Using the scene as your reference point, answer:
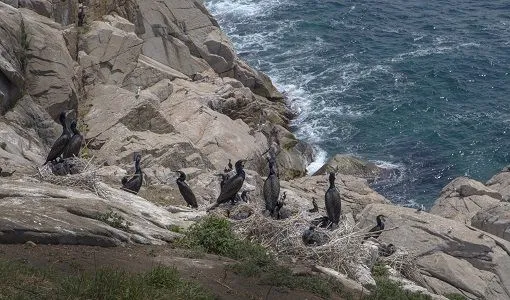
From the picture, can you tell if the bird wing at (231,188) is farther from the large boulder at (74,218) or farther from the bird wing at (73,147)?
the bird wing at (73,147)

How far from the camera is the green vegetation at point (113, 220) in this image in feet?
66.4

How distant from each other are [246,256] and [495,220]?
18.1 m

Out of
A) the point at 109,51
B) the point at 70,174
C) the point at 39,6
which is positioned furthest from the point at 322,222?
the point at 39,6

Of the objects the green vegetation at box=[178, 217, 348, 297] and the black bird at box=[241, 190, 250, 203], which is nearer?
the green vegetation at box=[178, 217, 348, 297]

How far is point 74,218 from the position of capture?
64.5 feet

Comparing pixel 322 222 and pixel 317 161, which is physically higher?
pixel 322 222

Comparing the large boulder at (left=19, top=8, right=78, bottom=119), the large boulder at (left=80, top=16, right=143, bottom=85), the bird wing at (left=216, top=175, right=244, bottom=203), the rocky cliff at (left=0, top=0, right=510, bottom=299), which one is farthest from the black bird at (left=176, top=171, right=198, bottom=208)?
the large boulder at (left=80, top=16, right=143, bottom=85)

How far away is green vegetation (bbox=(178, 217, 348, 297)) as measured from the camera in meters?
19.3

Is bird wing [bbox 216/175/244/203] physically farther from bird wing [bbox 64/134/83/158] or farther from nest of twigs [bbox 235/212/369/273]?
bird wing [bbox 64/134/83/158]

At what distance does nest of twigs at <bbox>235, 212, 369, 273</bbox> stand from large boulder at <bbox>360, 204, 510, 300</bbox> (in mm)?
5063

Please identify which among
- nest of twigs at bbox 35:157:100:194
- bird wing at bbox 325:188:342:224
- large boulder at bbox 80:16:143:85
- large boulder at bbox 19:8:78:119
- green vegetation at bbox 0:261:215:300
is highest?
green vegetation at bbox 0:261:215:300

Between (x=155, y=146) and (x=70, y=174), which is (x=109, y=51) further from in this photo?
(x=70, y=174)

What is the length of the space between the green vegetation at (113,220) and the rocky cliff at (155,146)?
37 millimetres

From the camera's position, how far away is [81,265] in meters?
17.6
